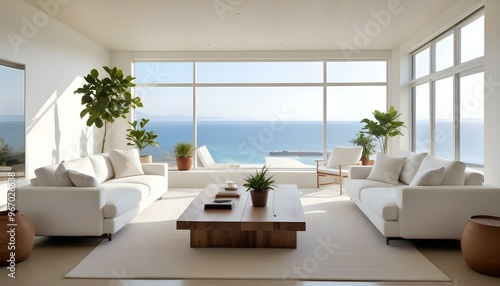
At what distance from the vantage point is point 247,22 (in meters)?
6.33

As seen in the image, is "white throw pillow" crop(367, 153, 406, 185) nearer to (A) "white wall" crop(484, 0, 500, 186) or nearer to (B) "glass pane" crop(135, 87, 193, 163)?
(A) "white wall" crop(484, 0, 500, 186)

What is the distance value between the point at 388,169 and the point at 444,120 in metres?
1.70

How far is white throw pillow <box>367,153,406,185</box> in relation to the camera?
5.50m

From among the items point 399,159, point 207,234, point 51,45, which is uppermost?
point 51,45

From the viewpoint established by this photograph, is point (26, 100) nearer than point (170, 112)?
Yes

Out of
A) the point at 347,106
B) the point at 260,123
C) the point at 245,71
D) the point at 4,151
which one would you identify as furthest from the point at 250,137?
the point at 4,151

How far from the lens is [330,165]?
25.4 ft

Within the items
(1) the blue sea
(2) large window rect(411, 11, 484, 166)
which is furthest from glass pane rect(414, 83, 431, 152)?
(1) the blue sea

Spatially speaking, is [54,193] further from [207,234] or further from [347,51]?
[347,51]

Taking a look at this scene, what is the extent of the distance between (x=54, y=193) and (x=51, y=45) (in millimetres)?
3298

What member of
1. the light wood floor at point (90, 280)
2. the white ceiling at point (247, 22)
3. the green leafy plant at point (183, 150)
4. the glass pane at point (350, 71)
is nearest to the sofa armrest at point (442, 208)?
the light wood floor at point (90, 280)

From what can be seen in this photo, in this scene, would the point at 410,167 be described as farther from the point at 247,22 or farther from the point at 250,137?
the point at 250,137

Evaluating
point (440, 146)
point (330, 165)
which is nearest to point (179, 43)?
point (330, 165)

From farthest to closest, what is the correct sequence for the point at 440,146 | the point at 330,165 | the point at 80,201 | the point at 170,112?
the point at 170,112 → the point at 330,165 → the point at 440,146 → the point at 80,201
